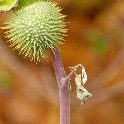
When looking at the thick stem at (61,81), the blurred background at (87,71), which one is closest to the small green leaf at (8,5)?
the thick stem at (61,81)

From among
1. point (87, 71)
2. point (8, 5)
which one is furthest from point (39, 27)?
point (87, 71)

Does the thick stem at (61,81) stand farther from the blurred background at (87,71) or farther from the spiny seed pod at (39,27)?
the blurred background at (87,71)

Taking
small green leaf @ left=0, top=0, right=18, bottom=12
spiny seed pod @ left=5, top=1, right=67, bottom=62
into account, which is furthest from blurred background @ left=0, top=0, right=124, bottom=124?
small green leaf @ left=0, top=0, right=18, bottom=12

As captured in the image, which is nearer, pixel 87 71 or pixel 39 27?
pixel 39 27

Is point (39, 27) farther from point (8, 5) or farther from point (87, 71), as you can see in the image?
point (87, 71)

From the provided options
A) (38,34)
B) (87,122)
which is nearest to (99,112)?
(87,122)

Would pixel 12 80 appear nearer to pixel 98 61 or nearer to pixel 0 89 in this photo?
pixel 0 89
